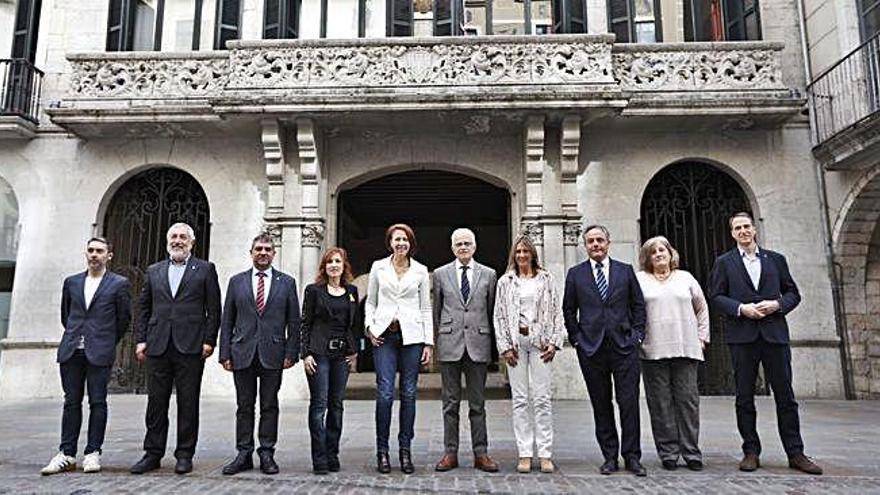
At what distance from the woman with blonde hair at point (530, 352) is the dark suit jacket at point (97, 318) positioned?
3.31 m

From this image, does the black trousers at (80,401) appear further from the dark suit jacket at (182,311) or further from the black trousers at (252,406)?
the black trousers at (252,406)

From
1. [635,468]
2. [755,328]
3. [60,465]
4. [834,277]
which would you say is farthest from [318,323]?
[834,277]

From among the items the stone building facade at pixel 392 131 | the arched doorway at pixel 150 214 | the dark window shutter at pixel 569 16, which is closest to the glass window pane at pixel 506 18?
the stone building facade at pixel 392 131

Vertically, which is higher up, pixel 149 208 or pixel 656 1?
pixel 656 1

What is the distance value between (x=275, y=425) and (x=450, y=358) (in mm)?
1580

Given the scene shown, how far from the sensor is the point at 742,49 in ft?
40.2

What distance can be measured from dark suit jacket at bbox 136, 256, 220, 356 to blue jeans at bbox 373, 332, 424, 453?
146 cm

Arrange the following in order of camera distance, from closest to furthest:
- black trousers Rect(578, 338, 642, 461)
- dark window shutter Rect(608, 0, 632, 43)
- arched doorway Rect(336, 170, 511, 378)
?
black trousers Rect(578, 338, 642, 461) → dark window shutter Rect(608, 0, 632, 43) → arched doorway Rect(336, 170, 511, 378)

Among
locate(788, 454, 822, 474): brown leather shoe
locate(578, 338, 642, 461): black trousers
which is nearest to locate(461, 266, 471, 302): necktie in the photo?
locate(578, 338, 642, 461): black trousers

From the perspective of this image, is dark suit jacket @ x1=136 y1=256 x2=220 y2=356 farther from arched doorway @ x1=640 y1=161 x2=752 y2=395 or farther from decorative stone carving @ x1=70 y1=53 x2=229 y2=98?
arched doorway @ x1=640 y1=161 x2=752 y2=395

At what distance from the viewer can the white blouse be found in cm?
577

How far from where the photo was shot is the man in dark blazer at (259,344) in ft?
18.5

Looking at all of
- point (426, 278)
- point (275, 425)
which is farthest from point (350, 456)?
point (426, 278)

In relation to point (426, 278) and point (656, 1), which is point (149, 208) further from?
point (656, 1)
